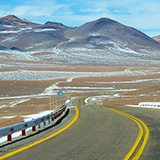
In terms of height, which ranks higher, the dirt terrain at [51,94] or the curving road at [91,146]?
the curving road at [91,146]

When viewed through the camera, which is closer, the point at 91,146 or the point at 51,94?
the point at 91,146

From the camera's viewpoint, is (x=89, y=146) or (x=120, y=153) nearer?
(x=120, y=153)

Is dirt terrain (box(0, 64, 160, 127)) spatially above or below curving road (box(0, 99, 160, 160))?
below

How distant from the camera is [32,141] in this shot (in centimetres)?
909

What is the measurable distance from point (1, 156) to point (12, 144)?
4.82 feet

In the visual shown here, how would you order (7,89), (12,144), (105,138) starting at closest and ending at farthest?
(12,144), (105,138), (7,89)

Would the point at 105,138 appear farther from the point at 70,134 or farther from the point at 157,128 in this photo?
the point at 157,128

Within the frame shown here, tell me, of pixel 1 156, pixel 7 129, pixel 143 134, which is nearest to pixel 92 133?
pixel 143 134

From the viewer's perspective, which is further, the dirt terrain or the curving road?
the dirt terrain

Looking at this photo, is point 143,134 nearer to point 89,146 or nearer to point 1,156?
point 89,146

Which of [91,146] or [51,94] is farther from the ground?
[91,146]

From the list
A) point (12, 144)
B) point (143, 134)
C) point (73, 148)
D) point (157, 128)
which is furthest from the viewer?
point (157, 128)

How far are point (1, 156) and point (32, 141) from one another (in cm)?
193

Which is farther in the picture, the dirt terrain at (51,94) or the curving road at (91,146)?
the dirt terrain at (51,94)
